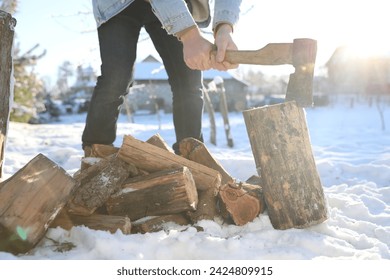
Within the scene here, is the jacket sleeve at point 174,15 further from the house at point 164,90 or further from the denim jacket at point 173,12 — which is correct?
A: the house at point 164,90

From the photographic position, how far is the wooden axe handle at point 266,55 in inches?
68.9

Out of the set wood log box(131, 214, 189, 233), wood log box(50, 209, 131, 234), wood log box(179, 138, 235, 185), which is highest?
wood log box(179, 138, 235, 185)

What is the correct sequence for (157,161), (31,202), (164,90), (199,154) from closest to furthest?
(31,202) → (157,161) → (199,154) → (164,90)

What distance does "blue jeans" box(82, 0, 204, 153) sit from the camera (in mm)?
2203

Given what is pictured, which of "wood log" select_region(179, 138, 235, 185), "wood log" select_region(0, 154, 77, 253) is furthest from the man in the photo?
"wood log" select_region(0, 154, 77, 253)

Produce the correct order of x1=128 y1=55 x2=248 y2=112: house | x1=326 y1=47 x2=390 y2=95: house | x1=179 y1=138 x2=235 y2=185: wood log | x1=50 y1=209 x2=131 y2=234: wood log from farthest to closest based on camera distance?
1. x1=326 y1=47 x2=390 y2=95: house
2. x1=128 y1=55 x2=248 y2=112: house
3. x1=179 y1=138 x2=235 y2=185: wood log
4. x1=50 y1=209 x2=131 y2=234: wood log

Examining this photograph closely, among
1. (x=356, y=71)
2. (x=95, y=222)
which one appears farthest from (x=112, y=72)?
(x=356, y=71)

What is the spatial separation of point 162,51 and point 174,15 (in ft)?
2.09

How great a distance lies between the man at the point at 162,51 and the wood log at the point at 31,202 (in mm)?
636

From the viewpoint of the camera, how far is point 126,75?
7.40 ft

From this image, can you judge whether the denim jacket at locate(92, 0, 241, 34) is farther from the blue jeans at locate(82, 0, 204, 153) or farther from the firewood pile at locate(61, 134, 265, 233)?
the firewood pile at locate(61, 134, 265, 233)

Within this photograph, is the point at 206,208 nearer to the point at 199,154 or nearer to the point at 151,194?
the point at 151,194

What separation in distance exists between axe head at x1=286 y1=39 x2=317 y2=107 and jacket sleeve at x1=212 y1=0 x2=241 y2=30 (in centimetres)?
49
